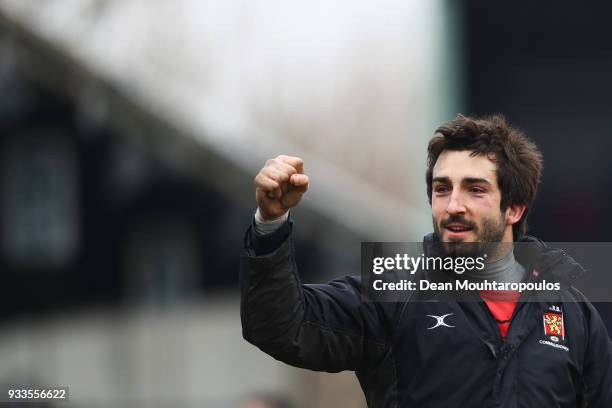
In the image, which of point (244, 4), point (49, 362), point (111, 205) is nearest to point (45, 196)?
point (111, 205)

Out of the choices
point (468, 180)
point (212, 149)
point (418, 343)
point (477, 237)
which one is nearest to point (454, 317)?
point (418, 343)

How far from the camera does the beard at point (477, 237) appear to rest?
388cm

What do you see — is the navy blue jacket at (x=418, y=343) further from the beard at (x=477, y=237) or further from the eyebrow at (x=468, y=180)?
the eyebrow at (x=468, y=180)

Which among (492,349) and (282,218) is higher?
(282,218)

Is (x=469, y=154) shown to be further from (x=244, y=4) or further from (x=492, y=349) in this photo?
(x=244, y=4)

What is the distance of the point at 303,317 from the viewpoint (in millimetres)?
3715

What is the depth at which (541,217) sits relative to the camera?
10.5 meters

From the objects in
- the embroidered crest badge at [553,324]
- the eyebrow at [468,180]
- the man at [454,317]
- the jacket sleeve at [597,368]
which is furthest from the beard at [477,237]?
the jacket sleeve at [597,368]

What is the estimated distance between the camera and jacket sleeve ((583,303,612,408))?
12.9ft

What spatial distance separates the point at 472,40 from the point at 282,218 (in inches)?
292

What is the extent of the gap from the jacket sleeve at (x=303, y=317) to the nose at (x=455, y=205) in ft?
1.24

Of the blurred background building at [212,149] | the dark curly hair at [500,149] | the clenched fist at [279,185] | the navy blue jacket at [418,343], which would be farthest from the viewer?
the blurred background building at [212,149]

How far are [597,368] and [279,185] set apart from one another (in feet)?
4.00

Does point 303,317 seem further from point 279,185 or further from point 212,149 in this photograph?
point 212,149
